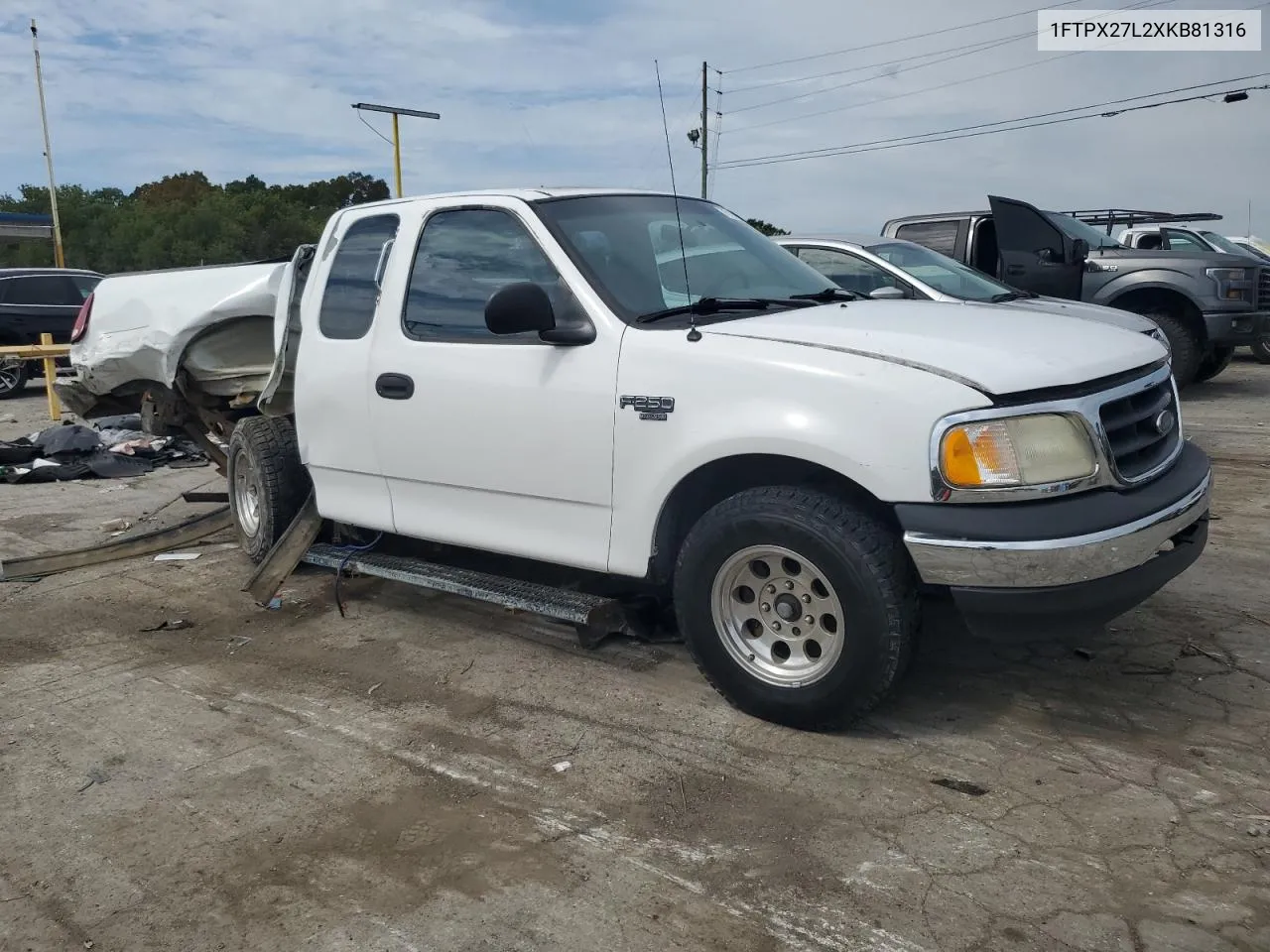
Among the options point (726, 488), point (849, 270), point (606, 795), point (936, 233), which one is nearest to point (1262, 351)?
point (936, 233)

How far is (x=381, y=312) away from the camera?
16.2 ft

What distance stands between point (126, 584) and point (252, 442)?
3.73 ft

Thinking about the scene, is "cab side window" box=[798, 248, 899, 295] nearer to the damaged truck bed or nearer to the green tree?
the damaged truck bed

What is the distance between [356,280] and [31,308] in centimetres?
1460

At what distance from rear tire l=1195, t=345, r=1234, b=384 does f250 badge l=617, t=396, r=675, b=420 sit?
10.7 m

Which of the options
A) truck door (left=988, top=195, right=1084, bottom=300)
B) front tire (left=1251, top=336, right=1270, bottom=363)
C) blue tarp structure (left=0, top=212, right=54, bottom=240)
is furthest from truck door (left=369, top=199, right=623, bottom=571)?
blue tarp structure (left=0, top=212, right=54, bottom=240)

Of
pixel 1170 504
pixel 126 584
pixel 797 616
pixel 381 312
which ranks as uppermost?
pixel 381 312

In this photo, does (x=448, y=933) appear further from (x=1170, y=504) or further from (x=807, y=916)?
(x=1170, y=504)

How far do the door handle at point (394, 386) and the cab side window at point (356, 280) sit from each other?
295 millimetres

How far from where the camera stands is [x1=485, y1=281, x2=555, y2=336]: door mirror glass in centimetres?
400

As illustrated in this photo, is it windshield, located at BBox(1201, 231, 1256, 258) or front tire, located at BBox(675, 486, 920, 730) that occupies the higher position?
windshield, located at BBox(1201, 231, 1256, 258)

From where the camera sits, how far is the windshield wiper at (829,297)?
462 cm

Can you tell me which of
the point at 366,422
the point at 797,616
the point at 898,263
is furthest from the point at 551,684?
the point at 898,263

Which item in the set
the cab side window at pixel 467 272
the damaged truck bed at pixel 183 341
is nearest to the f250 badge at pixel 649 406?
the cab side window at pixel 467 272
